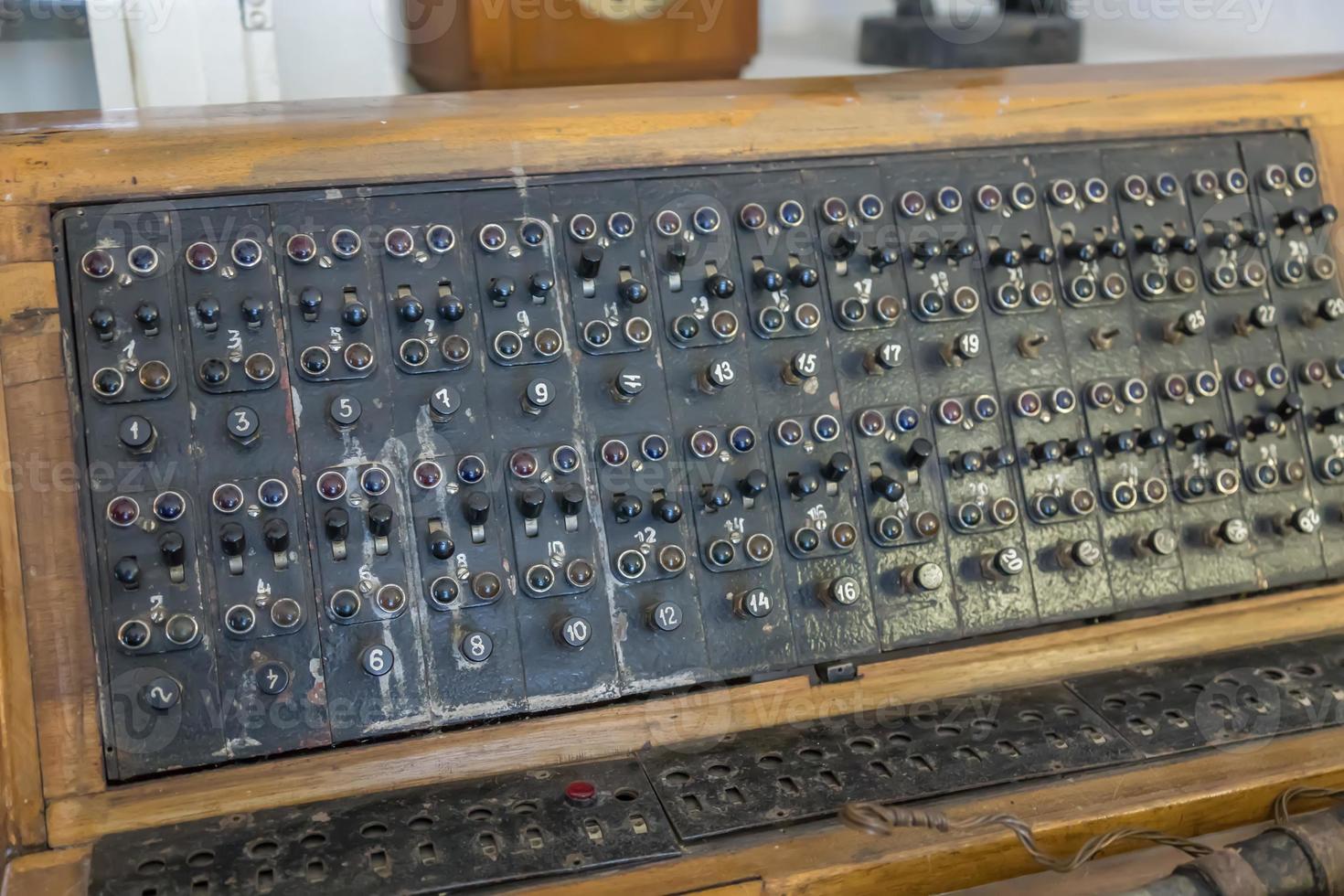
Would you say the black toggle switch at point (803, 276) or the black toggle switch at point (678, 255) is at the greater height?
the black toggle switch at point (678, 255)

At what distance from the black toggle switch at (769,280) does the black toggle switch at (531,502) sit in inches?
13.0

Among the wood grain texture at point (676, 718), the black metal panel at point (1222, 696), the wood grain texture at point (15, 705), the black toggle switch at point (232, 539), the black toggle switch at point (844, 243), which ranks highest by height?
the black toggle switch at point (844, 243)

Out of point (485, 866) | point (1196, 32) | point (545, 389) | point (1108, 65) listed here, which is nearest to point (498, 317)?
point (545, 389)

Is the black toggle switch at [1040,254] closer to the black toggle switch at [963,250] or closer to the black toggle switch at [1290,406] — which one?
the black toggle switch at [963,250]

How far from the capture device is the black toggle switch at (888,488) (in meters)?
1.22

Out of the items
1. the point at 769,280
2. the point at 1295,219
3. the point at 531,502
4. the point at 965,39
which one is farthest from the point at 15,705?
the point at 965,39

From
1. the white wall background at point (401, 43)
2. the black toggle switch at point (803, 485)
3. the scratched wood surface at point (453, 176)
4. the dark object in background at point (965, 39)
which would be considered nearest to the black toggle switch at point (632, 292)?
the scratched wood surface at point (453, 176)

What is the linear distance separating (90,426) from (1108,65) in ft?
4.12

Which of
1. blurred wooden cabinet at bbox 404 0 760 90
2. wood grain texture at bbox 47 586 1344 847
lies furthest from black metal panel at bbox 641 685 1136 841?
blurred wooden cabinet at bbox 404 0 760 90

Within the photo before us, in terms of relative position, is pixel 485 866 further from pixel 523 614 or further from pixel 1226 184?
pixel 1226 184

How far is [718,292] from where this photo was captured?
123cm

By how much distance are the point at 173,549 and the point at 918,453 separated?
74cm

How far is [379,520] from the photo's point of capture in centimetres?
109

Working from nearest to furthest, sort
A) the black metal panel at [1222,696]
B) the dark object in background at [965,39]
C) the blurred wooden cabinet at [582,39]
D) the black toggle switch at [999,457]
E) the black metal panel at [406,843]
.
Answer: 1. the black metal panel at [406,843]
2. the black metal panel at [1222,696]
3. the black toggle switch at [999,457]
4. the blurred wooden cabinet at [582,39]
5. the dark object in background at [965,39]
